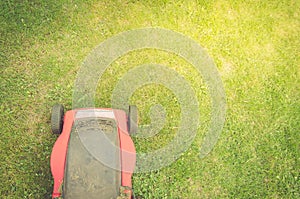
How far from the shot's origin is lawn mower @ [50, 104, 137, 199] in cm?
270

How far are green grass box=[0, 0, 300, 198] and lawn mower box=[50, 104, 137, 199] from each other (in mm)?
484

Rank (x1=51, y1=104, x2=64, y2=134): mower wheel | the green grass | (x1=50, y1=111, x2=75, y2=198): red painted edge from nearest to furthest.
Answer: (x1=50, y1=111, x2=75, y2=198): red painted edge < (x1=51, y1=104, x2=64, y2=134): mower wheel < the green grass

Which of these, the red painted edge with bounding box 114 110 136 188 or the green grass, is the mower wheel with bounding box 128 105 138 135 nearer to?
the red painted edge with bounding box 114 110 136 188

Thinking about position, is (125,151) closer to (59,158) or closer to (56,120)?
(59,158)

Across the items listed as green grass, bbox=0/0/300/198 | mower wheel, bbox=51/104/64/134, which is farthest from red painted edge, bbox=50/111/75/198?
green grass, bbox=0/0/300/198

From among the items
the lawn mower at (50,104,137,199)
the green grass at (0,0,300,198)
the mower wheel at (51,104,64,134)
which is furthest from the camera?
the green grass at (0,0,300,198)

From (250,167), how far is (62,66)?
88.7 inches

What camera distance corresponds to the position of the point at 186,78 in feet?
14.1

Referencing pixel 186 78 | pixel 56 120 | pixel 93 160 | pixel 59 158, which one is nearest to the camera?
pixel 93 160

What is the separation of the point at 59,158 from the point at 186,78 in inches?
69.7

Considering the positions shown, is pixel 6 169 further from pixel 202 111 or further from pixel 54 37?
pixel 202 111

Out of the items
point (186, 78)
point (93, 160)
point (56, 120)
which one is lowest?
point (93, 160)

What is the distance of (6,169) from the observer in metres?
3.54

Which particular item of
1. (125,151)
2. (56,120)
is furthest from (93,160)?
(56,120)
